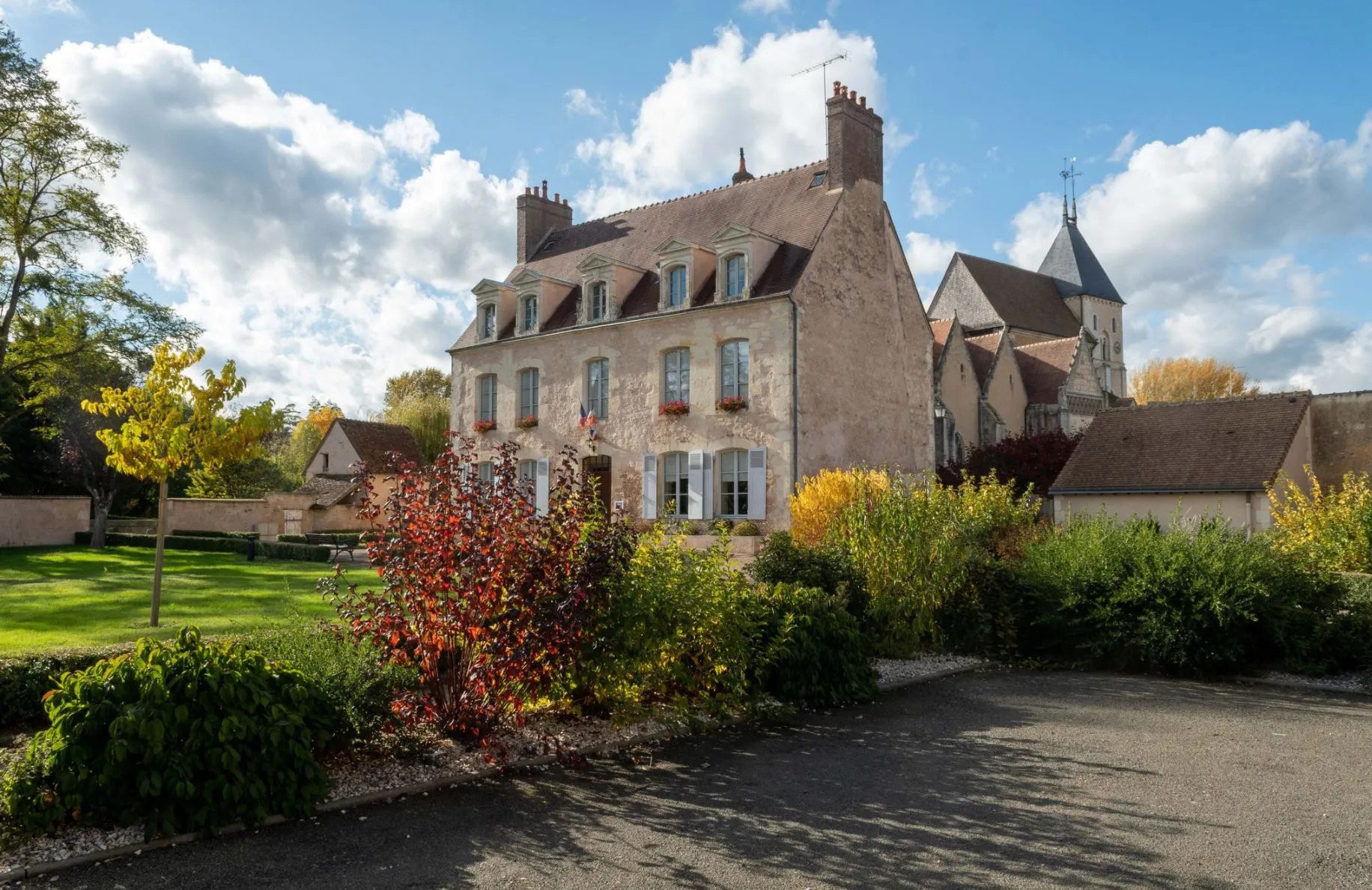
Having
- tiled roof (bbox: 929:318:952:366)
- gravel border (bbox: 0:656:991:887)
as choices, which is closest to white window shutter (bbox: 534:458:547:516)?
tiled roof (bbox: 929:318:952:366)

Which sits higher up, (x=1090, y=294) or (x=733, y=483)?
(x=1090, y=294)

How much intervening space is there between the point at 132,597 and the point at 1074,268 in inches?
2054

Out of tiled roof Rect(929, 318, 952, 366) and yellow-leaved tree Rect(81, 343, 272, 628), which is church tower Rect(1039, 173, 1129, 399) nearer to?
tiled roof Rect(929, 318, 952, 366)

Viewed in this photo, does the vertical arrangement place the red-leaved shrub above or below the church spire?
below

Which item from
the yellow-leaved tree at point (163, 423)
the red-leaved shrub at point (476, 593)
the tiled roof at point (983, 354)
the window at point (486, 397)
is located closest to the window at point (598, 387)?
the window at point (486, 397)

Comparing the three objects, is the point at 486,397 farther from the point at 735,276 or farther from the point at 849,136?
the point at 849,136

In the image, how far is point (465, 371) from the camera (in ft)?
87.8

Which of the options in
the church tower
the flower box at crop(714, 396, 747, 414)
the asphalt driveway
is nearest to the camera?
the asphalt driveway

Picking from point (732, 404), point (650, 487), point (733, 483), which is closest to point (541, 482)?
point (650, 487)

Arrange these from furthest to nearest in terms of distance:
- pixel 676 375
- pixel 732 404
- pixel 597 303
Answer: pixel 597 303, pixel 676 375, pixel 732 404

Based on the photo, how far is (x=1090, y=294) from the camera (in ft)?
177

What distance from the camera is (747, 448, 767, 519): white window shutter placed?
2041cm

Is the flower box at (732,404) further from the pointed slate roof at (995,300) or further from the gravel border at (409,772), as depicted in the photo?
the pointed slate roof at (995,300)

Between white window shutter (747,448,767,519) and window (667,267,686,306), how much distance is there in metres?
4.12
